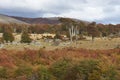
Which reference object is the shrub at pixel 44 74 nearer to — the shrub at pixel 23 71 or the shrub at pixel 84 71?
the shrub at pixel 23 71

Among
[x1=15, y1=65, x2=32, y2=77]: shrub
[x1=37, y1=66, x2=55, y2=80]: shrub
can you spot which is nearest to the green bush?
[x1=37, y1=66, x2=55, y2=80]: shrub

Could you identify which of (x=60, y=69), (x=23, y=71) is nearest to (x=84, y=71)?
(x=60, y=69)

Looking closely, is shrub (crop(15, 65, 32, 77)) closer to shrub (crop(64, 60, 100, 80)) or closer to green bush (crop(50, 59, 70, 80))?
green bush (crop(50, 59, 70, 80))

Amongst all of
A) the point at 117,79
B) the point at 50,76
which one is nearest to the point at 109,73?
the point at 117,79

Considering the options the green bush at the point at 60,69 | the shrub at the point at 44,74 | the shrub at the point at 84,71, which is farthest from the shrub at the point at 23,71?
the shrub at the point at 84,71

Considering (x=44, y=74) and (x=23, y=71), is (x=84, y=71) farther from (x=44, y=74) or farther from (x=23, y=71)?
(x=23, y=71)

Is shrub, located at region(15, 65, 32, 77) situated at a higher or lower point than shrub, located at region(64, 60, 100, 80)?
lower

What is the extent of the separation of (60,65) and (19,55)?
46.5 feet

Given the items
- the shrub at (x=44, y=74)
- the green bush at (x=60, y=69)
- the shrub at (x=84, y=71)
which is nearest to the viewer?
the shrub at (x=84, y=71)

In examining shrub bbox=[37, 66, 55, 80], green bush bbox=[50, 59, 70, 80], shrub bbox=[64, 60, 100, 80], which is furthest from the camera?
green bush bbox=[50, 59, 70, 80]

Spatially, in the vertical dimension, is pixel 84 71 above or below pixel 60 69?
above

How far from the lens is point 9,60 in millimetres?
40812

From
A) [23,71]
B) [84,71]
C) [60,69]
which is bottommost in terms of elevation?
[23,71]

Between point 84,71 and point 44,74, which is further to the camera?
point 44,74
